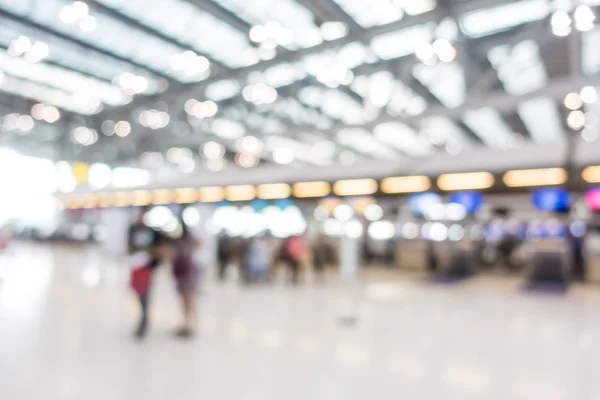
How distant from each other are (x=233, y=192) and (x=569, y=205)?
1032cm

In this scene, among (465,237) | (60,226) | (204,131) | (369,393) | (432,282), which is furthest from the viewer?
(60,226)

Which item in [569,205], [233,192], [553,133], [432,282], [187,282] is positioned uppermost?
[553,133]

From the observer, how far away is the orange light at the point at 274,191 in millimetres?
13770

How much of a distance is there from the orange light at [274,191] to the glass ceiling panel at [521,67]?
7.63 m

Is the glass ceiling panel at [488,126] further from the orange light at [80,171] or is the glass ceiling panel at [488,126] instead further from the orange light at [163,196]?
the orange light at [80,171]

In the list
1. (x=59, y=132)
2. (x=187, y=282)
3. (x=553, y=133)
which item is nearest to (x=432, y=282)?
(x=187, y=282)

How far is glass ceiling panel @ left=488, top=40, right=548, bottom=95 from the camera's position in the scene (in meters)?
13.1

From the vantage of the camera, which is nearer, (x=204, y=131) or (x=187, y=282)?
(x=187, y=282)

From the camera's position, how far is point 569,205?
408 inches

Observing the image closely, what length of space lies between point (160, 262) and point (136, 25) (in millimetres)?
8172

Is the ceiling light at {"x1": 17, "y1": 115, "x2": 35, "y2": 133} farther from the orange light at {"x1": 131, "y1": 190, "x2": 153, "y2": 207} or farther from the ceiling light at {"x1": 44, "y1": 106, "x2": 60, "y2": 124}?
the orange light at {"x1": 131, "y1": 190, "x2": 153, "y2": 207}

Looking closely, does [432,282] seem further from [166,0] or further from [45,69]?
[45,69]

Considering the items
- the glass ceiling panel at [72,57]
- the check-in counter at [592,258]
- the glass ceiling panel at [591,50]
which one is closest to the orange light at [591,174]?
the check-in counter at [592,258]

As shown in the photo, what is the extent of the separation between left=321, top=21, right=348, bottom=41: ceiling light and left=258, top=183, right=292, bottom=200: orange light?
15.8 feet
